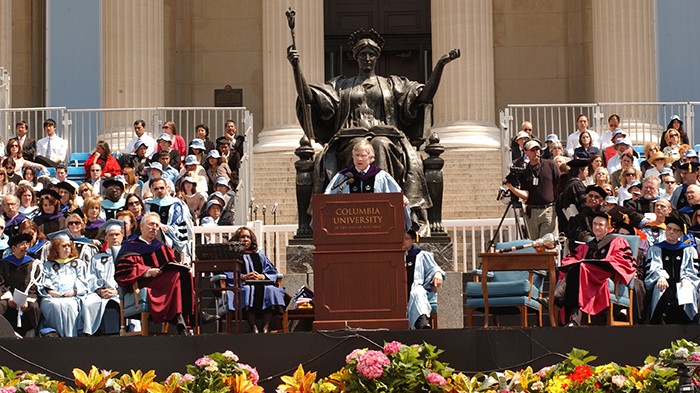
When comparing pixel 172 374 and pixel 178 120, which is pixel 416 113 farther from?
pixel 178 120

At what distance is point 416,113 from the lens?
22922mm

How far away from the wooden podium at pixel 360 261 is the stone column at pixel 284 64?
16.5 metres

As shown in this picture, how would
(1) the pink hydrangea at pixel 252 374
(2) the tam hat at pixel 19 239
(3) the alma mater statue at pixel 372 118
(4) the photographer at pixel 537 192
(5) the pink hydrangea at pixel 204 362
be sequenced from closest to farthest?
(5) the pink hydrangea at pixel 204 362
(1) the pink hydrangea at pixel 252 374
(2) the tam hat at pixel 19 239
(3) the alma mater statue at pixel 372 118
(4) the photographer at pixel 537 192

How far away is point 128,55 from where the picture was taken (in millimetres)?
35750

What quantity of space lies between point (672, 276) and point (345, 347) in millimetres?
4449

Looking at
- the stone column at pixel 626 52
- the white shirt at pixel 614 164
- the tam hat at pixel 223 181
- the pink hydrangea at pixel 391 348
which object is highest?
the stone column at pixel 626 52

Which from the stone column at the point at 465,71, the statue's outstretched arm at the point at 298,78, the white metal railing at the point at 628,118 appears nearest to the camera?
the statue's outstretched arm at the point at 298,78

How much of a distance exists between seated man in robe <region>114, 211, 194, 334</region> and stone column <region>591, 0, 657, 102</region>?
16670 mm

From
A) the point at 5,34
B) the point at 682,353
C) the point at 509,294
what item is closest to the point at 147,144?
the point at 5,34

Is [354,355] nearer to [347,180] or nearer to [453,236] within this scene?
[347,180]

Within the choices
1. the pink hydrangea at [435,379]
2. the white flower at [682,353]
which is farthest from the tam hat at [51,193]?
the white flower at [682,353]

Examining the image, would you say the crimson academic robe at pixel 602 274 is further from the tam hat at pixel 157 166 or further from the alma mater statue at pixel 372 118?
Result: the tam hat at pixel 157 166

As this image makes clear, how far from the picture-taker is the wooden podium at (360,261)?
18422 millimetres

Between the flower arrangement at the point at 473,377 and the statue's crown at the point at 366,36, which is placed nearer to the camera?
the flower arrangement at the point at 473,377
